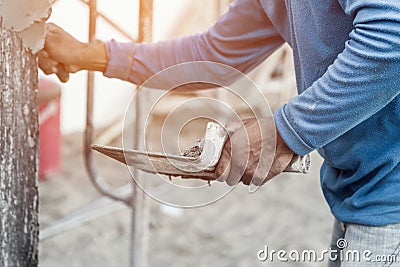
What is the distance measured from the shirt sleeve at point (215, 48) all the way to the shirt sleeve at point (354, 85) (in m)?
0.41

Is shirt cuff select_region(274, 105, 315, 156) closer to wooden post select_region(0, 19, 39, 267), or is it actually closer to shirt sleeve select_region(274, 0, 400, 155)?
shirt sleeve select_region(274, 0, 400, 155)

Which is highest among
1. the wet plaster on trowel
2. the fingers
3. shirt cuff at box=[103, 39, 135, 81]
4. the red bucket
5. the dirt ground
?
the wet plaster on trowel

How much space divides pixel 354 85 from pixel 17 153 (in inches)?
Result: 28.5

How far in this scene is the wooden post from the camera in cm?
133

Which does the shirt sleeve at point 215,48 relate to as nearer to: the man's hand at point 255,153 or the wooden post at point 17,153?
the wooden post at point 17,153

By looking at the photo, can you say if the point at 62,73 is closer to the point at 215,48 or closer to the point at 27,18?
the point at 27,18

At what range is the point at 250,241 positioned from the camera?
10.2 feet

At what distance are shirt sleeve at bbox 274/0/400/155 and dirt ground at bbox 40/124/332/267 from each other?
1670 mm

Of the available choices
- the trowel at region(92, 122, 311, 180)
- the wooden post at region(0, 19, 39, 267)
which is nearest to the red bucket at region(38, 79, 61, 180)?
the wooden post at region(0, 19, 39, 267)

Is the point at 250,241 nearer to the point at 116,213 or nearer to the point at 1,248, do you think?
the point at 116,213

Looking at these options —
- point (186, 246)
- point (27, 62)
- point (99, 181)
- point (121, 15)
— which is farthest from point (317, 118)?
point (121, 15)

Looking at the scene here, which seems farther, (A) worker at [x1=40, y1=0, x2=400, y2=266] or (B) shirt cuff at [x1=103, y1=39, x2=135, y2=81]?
(B) shirt cuff at [x1=103, y1=39, x2=135, y2=81]

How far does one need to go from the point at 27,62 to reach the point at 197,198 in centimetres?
223

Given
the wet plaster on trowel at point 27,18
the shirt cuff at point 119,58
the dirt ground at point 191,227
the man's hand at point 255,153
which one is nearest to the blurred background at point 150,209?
the dirt ground at point 191,227
